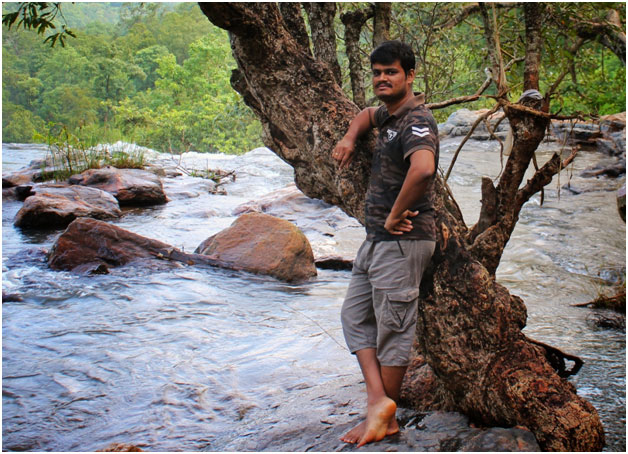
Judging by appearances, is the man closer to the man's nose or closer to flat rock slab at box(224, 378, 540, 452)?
the man's nose

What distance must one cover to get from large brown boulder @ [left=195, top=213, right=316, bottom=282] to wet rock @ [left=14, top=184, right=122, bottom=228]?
3424 mm

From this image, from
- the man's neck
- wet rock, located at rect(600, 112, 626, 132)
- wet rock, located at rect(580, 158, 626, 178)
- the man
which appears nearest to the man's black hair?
the man

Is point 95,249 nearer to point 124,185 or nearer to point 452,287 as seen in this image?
point 452,287

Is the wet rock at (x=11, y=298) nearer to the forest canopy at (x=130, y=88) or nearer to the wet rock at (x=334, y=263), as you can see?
the wet rock at (x=334, y=263)

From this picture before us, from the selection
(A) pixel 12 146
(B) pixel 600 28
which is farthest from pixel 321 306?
(A) pixel 12 146

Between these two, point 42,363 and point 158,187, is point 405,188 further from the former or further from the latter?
point 158,187

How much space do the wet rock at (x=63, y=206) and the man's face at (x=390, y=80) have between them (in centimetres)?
827

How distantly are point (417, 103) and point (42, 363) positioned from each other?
3.47 m

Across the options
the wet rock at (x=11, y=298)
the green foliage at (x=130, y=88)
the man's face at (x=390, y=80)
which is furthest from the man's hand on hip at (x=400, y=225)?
the green foliage at (x=130, y=88)

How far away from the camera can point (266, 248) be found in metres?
7.35

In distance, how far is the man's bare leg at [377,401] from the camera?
2.70 m

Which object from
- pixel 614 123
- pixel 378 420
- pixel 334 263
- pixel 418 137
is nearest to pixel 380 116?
pixel 418 137

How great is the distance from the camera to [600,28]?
625 cm

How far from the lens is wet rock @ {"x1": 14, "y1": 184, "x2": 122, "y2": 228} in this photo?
969 centimetres
